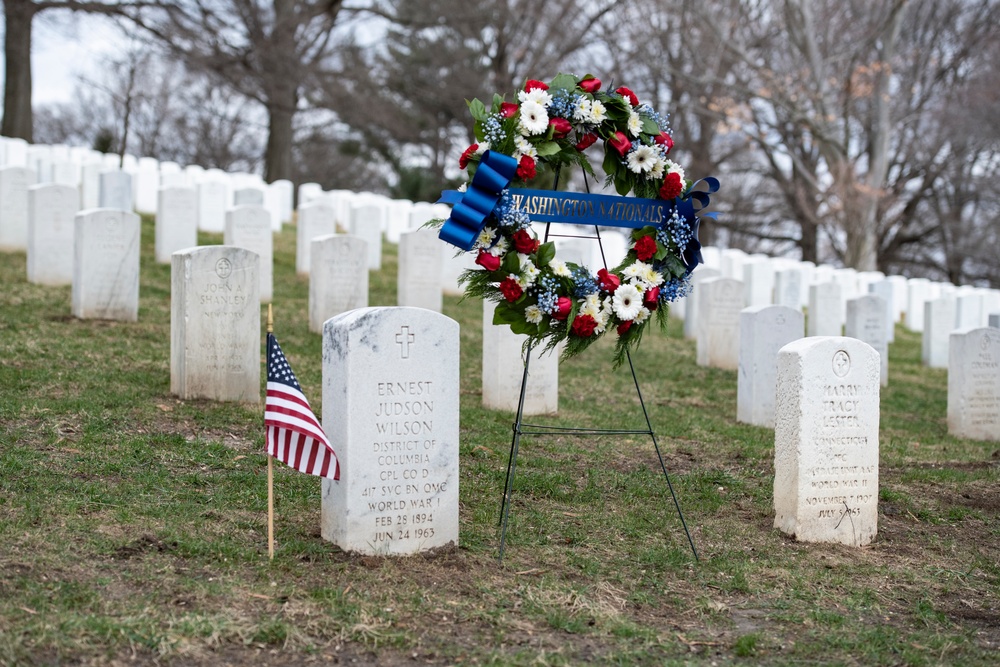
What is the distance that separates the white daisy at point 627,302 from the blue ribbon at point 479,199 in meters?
0.88

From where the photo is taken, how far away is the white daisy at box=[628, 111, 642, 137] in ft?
19.1

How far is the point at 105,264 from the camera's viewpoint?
10.6m

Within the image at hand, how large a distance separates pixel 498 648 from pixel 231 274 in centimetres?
488

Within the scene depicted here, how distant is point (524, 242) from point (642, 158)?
914 mm

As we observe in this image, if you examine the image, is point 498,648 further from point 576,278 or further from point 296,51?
point 296,51

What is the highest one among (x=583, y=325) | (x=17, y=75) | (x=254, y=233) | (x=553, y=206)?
(x=17, y=75)

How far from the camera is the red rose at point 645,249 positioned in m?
5.84

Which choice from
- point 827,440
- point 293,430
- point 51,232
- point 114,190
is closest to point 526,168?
point 293,430

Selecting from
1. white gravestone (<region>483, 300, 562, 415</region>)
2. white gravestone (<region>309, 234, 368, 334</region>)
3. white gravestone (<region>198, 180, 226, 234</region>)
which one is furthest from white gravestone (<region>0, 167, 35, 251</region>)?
white gravestone (<region>483, 300, 562, 415</region>)

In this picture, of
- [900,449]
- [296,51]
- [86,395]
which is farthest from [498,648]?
[296,51]

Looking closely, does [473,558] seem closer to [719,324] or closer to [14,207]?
→ [719,324]

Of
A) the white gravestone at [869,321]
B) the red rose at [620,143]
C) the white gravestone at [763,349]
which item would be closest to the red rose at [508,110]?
the red rose at [620,143]

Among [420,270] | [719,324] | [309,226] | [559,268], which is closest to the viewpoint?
[559,268]

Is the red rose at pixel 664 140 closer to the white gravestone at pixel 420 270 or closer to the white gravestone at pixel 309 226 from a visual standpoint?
the white gravestone at pixel 420 270
